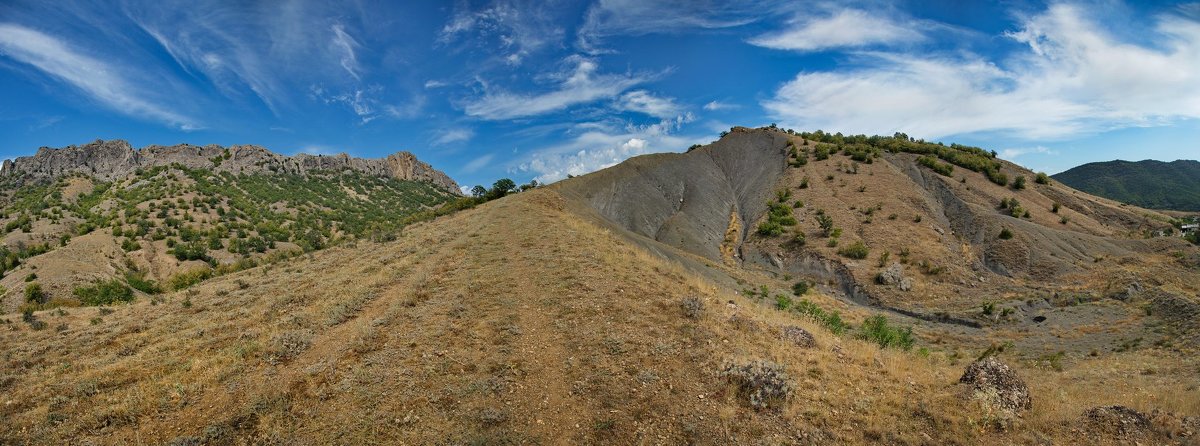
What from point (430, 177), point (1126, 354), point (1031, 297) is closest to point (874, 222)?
point (1031, 297)

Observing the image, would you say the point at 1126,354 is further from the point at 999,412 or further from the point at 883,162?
the point at 883,162

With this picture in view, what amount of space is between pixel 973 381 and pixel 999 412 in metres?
1.22

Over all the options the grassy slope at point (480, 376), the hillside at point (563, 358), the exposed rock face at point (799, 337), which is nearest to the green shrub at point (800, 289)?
the hillside at point (563, 358)

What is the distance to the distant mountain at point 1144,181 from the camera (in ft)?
370

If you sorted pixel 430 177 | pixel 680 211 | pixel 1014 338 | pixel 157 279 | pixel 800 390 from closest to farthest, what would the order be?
pixel 800 390
pixel 1014 338
pixel 157 279
pixel 680 211
pixel 430 177

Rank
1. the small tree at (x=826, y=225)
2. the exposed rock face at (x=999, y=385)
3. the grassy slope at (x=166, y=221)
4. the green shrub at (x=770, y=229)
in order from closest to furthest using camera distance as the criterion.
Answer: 1. the exposed rock face at (x=999, y=385)
2. the grassy slope at (x=166, y=221)
3. the small tree at (x=826, y=225)
4. the green shrub at (x=770, y=229)

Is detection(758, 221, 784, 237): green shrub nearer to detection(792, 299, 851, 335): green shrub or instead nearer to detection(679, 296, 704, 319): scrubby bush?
detection(792, 299, 851, 335): green shrub

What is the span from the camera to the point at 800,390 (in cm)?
835

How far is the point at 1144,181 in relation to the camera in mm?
127438

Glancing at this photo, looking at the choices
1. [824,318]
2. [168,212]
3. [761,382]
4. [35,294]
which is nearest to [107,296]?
[35,294]

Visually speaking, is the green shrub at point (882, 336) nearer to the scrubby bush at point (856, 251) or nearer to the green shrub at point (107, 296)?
the scrubby bush at point (856, 251)

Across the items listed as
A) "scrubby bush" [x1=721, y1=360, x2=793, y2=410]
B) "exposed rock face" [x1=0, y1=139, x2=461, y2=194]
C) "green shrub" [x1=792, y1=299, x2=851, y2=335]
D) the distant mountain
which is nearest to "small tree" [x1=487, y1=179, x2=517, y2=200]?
"green shrub" [x1=792, y1=299, x2=851, y2=335]

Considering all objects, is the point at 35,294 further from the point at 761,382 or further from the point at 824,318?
the point at 824,318

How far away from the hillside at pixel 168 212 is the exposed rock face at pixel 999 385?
27911 mm
